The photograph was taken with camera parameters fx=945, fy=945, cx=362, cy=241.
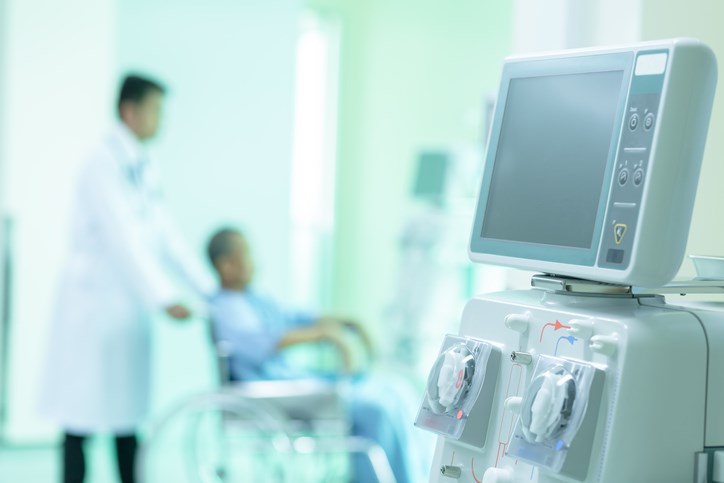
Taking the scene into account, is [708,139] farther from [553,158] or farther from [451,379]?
[451,379]

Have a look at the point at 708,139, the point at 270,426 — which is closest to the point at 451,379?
the point at 708,139

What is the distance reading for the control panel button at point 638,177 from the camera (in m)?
0.68

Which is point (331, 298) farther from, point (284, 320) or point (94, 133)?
point (284, 320)

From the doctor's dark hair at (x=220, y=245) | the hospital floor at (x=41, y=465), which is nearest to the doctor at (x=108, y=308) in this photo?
the doctor's dark hair at (x=220, y=245)

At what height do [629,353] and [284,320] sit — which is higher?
[629,353]

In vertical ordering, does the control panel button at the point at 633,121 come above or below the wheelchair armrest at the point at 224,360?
above

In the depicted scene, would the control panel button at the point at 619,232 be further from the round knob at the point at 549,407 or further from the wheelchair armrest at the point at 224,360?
the wheelchair armrest at the point at 224,360

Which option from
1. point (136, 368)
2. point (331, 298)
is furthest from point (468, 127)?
point (136, 368)

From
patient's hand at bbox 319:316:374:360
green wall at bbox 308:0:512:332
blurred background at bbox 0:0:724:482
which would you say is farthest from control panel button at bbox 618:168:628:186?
green wall at bbox 308:0:512:332

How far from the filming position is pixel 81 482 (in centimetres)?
273

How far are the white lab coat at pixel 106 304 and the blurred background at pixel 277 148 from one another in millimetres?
849

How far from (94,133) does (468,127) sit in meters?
1.68

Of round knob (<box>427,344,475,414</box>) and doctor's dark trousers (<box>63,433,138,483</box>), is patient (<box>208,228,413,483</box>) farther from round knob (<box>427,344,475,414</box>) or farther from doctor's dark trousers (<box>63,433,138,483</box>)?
round knob (<box>427,344,475,414</box>)

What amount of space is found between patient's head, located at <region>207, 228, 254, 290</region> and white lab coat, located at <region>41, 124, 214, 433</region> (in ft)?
0.96
